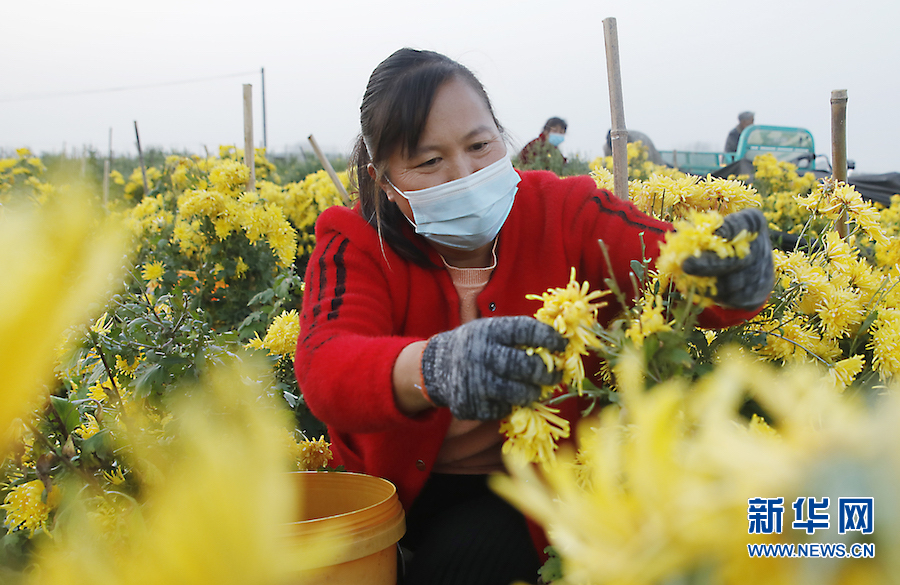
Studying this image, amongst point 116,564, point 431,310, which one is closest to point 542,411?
point 116,564

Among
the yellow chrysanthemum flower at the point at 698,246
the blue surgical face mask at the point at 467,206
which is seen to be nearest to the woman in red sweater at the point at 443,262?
the blue surgical face mask at the point at 467,206

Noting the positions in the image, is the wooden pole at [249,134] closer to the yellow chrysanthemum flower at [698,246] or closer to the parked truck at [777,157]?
the yellow chrysanthemum flower at [698,246]

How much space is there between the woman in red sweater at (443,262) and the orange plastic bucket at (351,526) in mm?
130

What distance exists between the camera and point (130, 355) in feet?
5.31

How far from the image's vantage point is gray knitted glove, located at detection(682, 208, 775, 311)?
2.52 feet

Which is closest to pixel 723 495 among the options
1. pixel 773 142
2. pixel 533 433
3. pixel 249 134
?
pixel 533 433

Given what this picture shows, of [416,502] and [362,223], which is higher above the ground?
[362,223]

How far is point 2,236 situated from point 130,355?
151 cm

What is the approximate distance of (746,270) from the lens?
2.67ft

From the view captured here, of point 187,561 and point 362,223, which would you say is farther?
point 362,223

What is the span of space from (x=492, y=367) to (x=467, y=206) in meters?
0.70

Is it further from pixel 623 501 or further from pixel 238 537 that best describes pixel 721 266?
pixel 238 537

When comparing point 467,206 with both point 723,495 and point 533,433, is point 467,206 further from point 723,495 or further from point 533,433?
point 723,495

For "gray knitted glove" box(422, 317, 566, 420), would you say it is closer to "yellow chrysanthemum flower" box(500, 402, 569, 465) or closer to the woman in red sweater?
"yellow chrysanthemum flower" box(500, 402, 569, 465)
